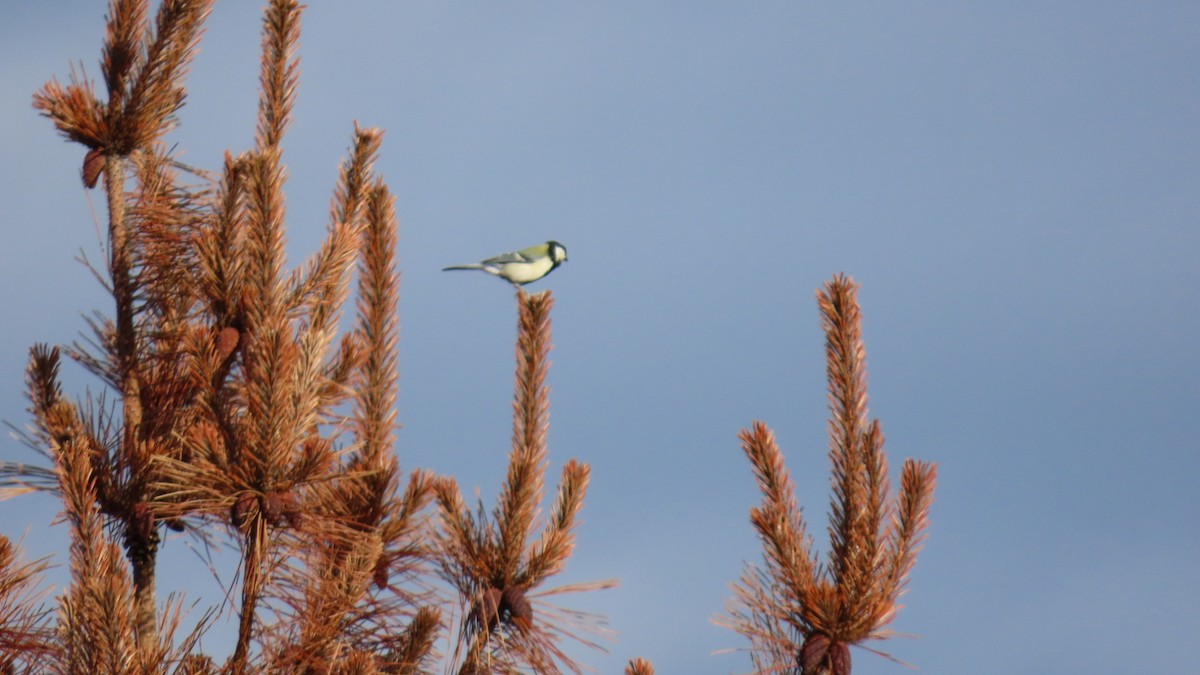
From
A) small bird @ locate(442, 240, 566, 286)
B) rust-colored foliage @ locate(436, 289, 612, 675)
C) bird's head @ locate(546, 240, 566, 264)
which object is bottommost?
rust-colored foliage @ locate(436, 289, 612, 675)

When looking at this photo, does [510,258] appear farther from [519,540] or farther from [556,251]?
[519,540]

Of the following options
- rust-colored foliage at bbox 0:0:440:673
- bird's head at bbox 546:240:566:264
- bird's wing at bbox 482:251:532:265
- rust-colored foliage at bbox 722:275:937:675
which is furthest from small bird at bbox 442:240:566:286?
rust-colored foliage at bbox 722:275:937:675

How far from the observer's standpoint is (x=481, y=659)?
4324mm

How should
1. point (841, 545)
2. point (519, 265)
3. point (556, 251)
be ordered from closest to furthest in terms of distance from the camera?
point (841, 545) → point (519, 265) → point (556, 251)

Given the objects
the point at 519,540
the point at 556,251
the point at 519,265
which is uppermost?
the point at 556,251

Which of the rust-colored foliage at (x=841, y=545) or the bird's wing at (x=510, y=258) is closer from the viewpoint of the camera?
the rust-colored foliage at (x=841, y=545)

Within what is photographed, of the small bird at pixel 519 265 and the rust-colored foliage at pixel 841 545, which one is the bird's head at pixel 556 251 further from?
the rust-colored foliage at pixel 841 545

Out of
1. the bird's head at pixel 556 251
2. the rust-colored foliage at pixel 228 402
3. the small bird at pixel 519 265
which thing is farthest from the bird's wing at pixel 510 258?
the rust-colored foliage at pixel 228 402

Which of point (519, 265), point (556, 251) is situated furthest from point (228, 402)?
point (556, 251)

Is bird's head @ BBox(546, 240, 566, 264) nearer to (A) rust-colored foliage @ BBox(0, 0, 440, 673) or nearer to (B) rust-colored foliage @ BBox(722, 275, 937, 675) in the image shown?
(A) rust-colored foliage @ BBox(0, 0, 440, 673)

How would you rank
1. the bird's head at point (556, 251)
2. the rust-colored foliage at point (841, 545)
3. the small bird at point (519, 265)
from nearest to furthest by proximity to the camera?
the rust-colored foliage at point (841, 545) → the small bird at point (519, 265) → the bird's head at point (556, 251)

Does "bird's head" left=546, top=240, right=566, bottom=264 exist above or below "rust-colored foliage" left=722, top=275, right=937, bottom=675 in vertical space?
above

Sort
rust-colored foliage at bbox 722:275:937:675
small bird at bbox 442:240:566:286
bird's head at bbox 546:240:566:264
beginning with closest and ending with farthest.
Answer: rust-colored foliage at bbox 722:275:937:675 < small bird at bbox 442:240:566:286 < bird's head at bbox 546:240:566:264

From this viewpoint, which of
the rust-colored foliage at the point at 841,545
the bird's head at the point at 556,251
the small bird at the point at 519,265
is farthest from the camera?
the bird's head at the point at 556,251
